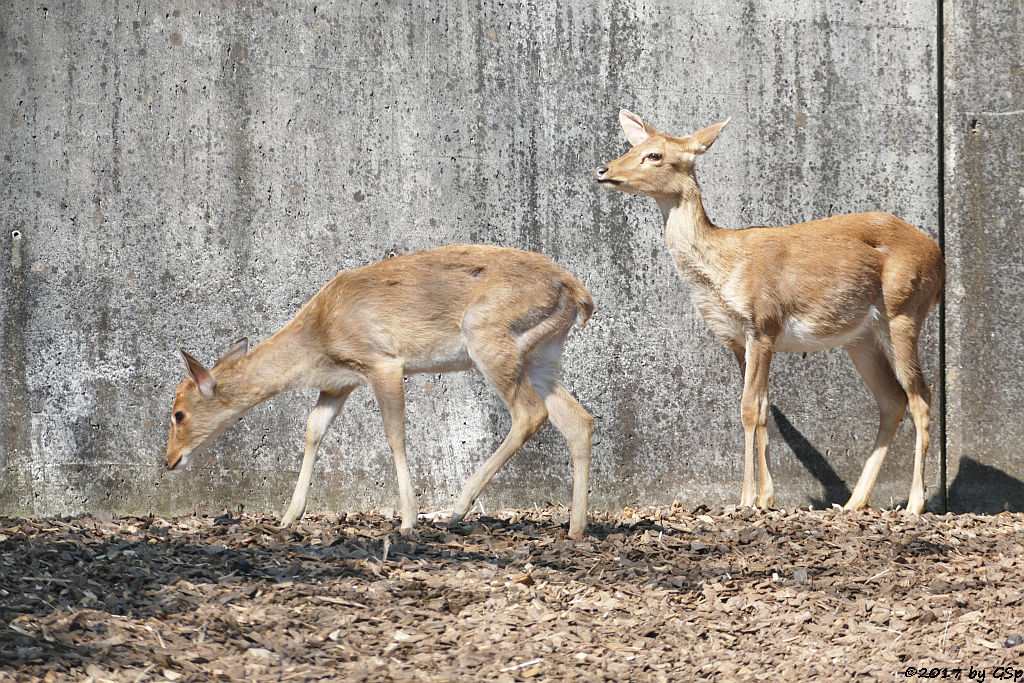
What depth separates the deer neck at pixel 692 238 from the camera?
729cm

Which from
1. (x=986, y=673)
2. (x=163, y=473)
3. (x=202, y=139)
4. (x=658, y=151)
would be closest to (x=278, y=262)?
(x=202, y=139)

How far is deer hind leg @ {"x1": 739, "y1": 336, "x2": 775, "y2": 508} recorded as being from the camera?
23.7 feet

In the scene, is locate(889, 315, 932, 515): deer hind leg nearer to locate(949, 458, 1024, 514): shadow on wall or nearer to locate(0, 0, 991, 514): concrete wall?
locate(0, 0, 991, 514): concrete wall

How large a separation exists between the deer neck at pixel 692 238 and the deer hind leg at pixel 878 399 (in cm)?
135

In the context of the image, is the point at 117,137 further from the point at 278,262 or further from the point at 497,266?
the point at 497,266

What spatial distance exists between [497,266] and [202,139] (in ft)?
8.02

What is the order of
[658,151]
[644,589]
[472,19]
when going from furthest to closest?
[472,19] < [658,151] < [644,589]

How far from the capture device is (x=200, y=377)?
6.52m

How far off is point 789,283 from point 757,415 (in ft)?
2.97

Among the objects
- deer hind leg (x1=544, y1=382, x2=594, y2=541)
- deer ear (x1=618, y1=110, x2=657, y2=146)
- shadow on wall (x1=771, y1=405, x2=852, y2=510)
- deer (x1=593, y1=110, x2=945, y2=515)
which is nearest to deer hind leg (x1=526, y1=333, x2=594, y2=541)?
deer hind leg (x1=544, y1=382, x2=594, y2=541)

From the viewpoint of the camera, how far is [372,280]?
21.5 ft

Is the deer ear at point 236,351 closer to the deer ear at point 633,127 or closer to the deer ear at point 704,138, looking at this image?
the deer ear at point 633,127

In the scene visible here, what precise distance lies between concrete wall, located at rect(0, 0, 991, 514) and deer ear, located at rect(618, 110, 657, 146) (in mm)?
379

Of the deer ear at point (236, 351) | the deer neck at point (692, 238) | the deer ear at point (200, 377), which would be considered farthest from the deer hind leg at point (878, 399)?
the deer ear at point (200, 377)
